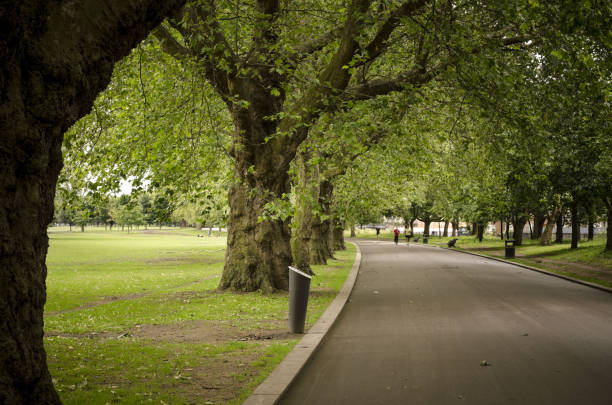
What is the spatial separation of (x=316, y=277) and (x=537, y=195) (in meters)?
16.3

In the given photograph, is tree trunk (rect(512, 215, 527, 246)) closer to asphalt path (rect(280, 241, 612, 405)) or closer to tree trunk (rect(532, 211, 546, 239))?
tree trunk (rect(532, 211, 546, 239))

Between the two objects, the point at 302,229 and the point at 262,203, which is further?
the point at 302,229

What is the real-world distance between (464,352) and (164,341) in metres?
4.37

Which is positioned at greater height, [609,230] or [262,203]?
[262,203]

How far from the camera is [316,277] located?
19.2 metres

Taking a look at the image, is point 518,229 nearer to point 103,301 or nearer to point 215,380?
point 103,301

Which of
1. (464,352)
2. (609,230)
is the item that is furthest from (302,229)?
(609,230)

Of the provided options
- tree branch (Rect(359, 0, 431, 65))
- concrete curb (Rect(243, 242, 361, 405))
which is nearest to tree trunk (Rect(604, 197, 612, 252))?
tree branch (Rect(359, 0, 431, 65))

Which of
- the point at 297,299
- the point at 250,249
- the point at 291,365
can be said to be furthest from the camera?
the point at 250,249

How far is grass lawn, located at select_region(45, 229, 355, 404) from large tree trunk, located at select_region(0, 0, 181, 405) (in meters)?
1.50

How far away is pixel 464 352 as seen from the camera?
24.3 feet

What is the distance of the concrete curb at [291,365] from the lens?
5.21m

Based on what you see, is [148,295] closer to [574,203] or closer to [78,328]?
[78,328]

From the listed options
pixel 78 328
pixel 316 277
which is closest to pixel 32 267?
pixel 78 328
